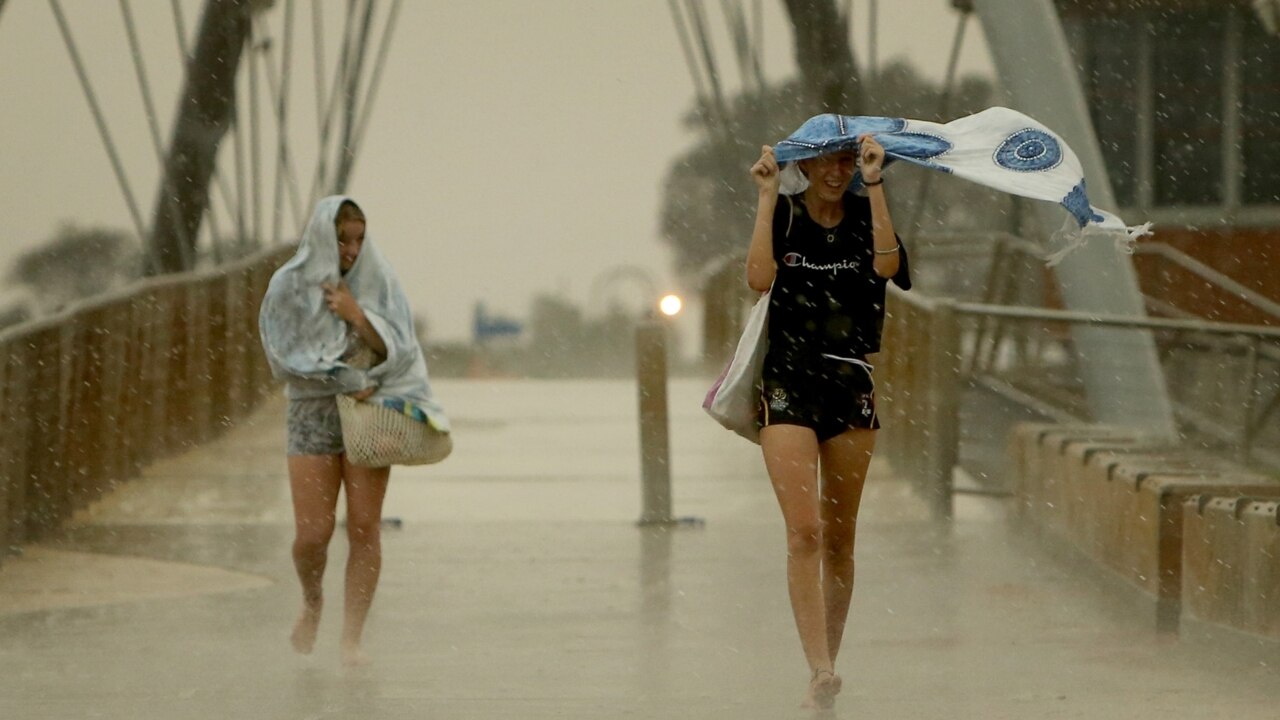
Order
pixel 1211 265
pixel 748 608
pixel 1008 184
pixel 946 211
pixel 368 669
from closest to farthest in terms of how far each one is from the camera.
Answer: pixel 1008 184
pixel 368 669
pixel 748 608
pixel 1211 265
pixel 946 211

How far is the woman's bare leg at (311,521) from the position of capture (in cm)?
709

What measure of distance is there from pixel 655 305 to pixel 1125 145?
31.8 feet

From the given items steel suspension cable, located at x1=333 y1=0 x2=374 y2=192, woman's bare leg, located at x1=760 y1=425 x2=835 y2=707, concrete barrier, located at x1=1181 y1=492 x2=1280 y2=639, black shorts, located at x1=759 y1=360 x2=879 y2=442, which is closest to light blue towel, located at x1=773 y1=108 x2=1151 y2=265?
black shorts, located at x1=759 y1=360 x2=879 y2=442

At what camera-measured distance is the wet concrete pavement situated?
639cm

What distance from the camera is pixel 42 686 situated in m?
6.59

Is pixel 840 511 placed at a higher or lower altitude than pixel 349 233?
lower

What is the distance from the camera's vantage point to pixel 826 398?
20.0ft

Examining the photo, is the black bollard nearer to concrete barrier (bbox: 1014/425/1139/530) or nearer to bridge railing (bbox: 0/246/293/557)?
concrete barrier (bbox: 1014/425/1139/530)

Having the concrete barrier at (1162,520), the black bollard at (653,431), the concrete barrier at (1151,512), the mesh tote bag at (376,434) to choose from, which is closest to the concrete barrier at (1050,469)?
the concrete barrier at (1151,512)

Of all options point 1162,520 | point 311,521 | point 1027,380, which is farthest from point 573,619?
point 1027,380

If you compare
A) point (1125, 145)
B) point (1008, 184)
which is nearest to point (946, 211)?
point (1125, 145)

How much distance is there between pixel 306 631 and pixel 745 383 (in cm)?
182

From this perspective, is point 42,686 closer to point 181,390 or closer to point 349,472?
point 349,472

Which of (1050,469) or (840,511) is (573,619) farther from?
(1050,469)
